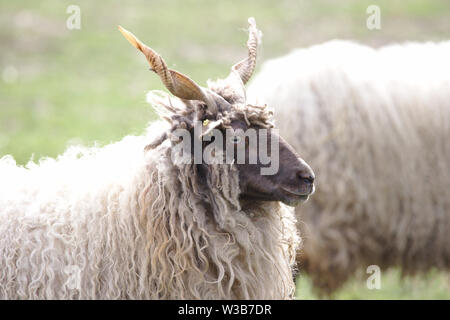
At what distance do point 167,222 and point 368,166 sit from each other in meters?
2.38

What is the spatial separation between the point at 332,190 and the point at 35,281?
2.71m

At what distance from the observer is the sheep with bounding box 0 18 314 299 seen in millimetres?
3627

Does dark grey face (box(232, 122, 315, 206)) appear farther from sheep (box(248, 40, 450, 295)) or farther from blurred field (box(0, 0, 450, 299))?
blurred field (box(0, 0, 450, 299))

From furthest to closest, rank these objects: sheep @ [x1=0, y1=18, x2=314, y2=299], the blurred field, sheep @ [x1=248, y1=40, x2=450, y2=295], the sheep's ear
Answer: the blurred field, sheep @ [x1=248, y1=40, x2=450, y2=295], sheep @ [x1=0, y1=18, x2=314, y2=299], the sheep's ear

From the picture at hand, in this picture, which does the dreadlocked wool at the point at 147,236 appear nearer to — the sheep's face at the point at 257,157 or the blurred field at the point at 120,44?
the sheep's face at the point at 257,157

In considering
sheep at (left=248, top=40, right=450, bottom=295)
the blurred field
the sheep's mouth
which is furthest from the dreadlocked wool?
the blurred field

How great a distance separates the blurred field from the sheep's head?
6133 mm

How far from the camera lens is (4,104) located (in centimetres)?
1171

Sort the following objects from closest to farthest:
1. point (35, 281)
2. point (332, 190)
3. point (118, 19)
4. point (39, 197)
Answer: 1. point (35, 281)
2. point (39, 197)
3. point (332, 190)
4. point (118, 19)

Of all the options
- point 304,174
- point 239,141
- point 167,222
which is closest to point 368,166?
point 304,174

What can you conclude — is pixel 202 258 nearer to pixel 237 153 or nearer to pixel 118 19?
pixel 237 153

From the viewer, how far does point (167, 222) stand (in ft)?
12.3

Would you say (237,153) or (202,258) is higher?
(237,153)
